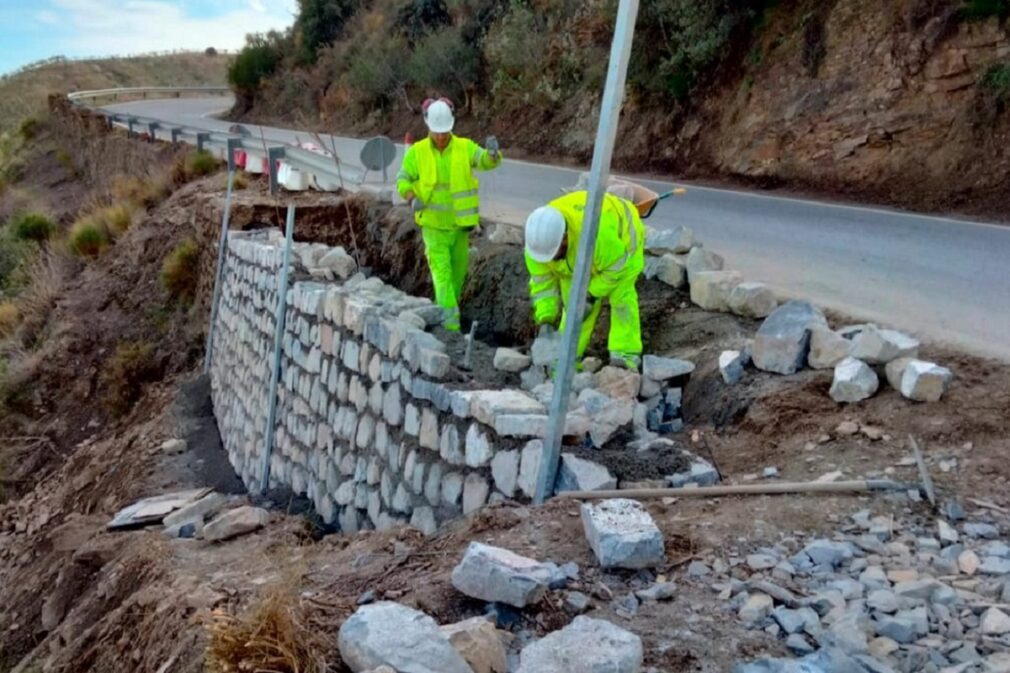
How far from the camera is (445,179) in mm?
7840

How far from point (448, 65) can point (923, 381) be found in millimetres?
22199

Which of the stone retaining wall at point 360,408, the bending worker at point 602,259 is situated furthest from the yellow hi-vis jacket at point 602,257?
the stone retaining wall at point 360,408

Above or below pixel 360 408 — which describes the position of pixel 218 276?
below

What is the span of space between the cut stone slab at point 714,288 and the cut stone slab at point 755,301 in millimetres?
137

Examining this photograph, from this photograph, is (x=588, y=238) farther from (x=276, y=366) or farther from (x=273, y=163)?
(x=273, y=163)

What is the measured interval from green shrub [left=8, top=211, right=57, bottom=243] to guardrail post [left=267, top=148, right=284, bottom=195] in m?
12.2

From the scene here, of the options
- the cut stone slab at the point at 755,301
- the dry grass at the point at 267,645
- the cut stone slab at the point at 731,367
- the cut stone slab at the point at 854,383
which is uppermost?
the cut stone slab at the point at 755,301

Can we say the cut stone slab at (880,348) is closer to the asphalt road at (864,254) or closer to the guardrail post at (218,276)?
the asphalt road at (864,254)

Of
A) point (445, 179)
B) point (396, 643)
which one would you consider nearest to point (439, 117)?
point (445, 179)

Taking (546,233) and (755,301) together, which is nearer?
(546,233)

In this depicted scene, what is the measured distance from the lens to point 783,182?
1412 cm

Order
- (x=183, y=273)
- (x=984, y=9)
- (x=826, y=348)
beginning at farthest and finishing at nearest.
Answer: (x=183, y=273), (x=984, y=9), (x=826, y=348)

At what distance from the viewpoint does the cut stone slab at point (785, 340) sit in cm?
525

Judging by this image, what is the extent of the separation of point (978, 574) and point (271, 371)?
6.58 m
